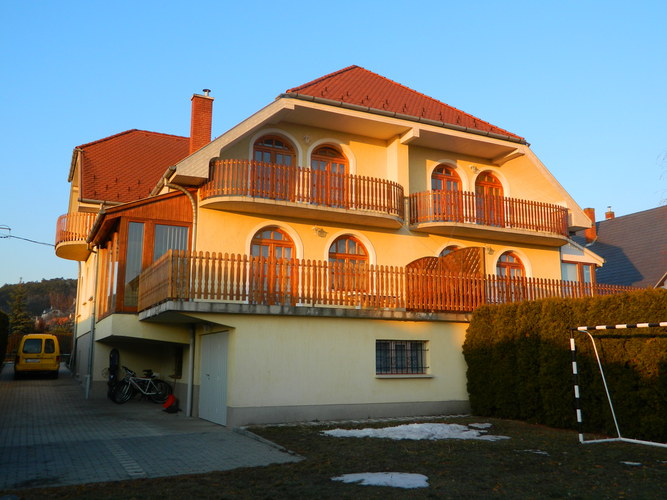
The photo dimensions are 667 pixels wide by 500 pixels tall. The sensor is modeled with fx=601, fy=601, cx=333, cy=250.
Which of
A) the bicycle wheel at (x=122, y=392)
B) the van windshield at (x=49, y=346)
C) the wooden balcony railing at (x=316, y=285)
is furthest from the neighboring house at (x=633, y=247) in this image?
the van windshield at (x=49, y=346)

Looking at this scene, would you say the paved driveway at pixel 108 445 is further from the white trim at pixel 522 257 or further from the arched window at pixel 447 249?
the white trim at pixel 522 257

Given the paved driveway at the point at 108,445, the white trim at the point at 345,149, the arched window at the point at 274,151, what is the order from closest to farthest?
1. the paved driveway at the point at 108,445
2. the arched window at the point at 274,151
3. the white trim at the point at 345,149

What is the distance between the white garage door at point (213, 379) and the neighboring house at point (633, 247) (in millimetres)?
24485

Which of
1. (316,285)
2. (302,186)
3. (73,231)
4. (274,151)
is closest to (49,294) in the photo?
(73,231)

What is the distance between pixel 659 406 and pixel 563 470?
133 inches

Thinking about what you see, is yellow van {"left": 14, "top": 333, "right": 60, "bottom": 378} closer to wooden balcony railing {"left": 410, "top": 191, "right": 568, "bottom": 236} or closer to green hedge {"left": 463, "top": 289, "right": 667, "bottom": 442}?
wooden balcony railing {"left": 410, "top": 191, "right": 568, "bottom": 236}

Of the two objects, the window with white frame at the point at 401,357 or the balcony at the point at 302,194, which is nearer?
the window with white frame at the point at 401,357

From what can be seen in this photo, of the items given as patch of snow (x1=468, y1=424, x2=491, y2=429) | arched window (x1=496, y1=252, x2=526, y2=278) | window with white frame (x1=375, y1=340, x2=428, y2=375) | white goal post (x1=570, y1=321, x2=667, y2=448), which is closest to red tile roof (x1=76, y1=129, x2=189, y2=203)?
window with white frame (x1=375, y1=340, x2=428, y2=375)

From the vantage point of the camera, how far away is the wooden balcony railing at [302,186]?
15.6 meters

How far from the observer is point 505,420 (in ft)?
46.3

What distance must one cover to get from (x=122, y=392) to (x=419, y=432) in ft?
32.1

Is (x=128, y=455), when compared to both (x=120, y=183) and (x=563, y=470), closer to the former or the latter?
(x=563, y=470)

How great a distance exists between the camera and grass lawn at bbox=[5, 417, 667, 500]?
716 centimetres

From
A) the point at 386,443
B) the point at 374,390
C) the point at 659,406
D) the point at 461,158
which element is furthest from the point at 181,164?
the point at 659,406
